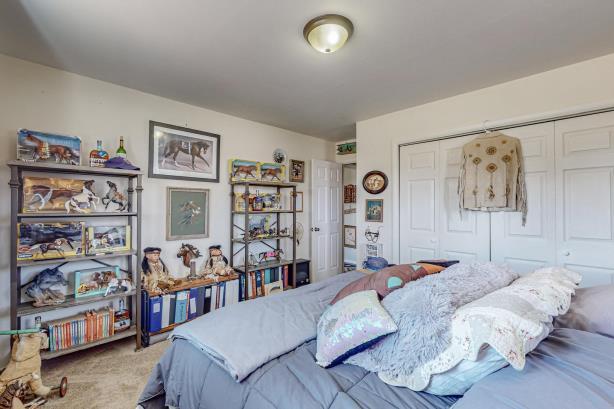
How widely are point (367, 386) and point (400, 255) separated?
253cm

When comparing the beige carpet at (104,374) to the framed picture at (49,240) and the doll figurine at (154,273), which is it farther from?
the framed picture at (49,240)

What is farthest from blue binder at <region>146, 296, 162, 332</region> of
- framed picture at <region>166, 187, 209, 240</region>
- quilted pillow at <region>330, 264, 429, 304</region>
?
quilted pillow at <region>330, 264, 429, 304</region>

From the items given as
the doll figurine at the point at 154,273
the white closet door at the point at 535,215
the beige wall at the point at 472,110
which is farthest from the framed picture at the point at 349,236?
the doll figurine at the point at 154,273

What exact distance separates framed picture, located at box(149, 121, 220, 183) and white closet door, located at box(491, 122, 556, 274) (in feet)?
9.99

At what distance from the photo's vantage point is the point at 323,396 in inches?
35.2

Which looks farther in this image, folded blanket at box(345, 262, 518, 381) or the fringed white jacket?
the fringed white jacket

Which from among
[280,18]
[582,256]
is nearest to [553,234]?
[582,256]

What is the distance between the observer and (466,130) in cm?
280

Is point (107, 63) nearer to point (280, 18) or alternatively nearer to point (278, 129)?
point (280, 18)

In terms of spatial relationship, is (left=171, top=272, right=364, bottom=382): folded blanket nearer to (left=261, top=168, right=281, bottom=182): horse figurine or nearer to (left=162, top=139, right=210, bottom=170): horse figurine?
(left=162, top=139, right=210, bottom=170): horse figurine

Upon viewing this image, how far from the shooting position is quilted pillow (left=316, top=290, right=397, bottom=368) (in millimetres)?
1027

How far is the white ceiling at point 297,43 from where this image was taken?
1.60m

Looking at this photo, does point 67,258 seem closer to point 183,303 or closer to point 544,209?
point 183,303

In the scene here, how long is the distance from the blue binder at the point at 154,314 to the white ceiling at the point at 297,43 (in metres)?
1.98
